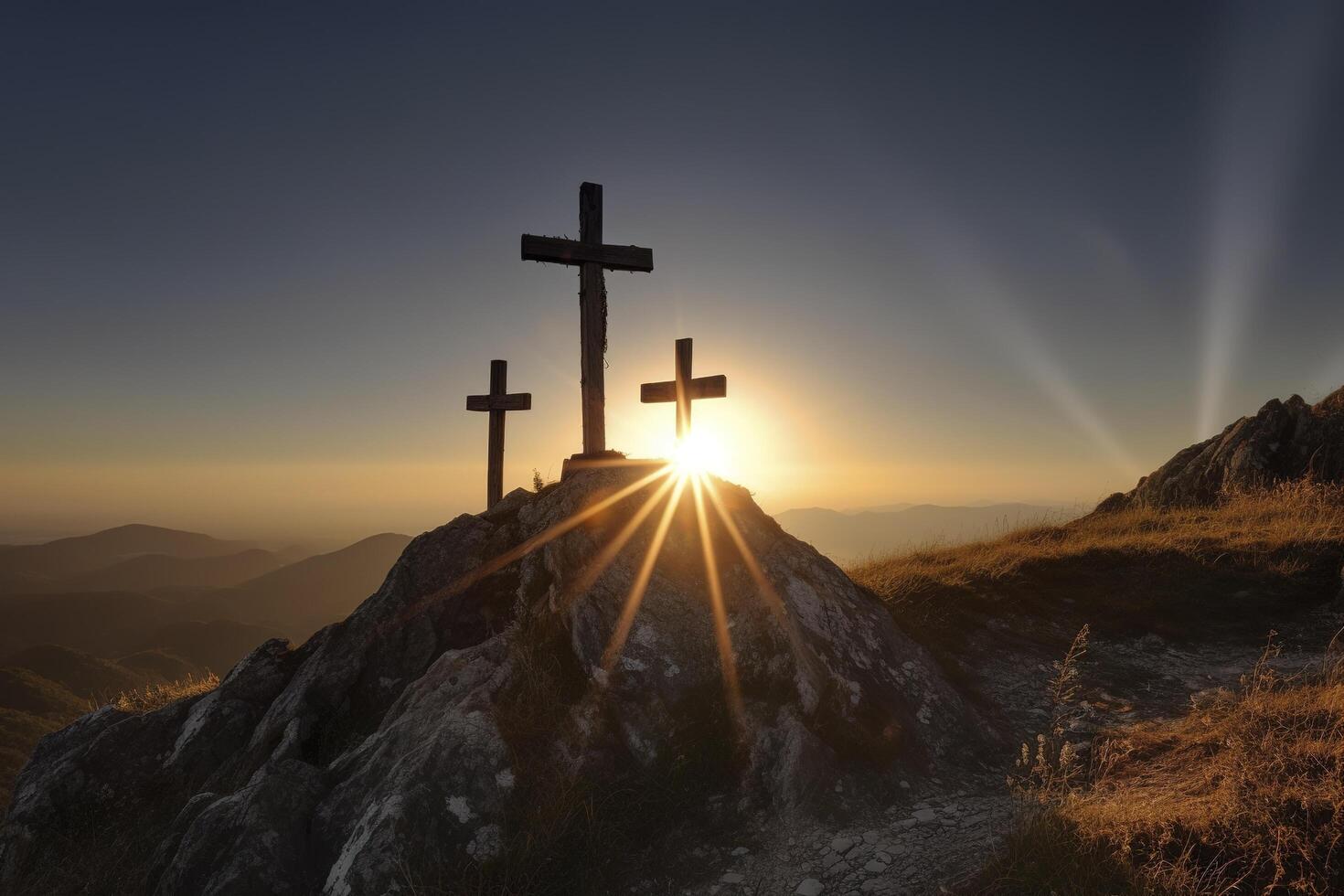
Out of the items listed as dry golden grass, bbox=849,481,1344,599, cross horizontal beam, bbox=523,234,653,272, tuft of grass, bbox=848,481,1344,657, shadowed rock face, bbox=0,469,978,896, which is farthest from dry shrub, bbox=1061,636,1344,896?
cross horizontal beam, bbox=523,234,653,272

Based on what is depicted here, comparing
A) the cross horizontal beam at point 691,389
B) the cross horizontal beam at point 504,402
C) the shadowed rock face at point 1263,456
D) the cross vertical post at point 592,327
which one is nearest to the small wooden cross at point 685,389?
the cross horizontal beam at point 691,389

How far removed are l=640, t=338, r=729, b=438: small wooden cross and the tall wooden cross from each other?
4.33ft

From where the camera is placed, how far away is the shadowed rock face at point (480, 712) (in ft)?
17.8

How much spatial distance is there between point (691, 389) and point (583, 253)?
8.99 ft

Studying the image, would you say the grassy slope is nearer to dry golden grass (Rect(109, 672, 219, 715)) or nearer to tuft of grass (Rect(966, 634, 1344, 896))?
tuft of grass (Rect(966, 634, 1344, 896))

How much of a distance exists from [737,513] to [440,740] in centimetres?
461

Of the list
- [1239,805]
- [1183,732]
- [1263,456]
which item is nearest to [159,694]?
[1239,805]

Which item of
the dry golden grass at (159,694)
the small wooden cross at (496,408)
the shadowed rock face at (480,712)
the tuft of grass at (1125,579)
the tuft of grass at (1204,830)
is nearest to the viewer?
the tuft of grass at (1204,830)

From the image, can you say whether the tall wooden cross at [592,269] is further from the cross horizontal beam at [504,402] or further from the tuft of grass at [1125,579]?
the cross horizontal beam at [504,402]

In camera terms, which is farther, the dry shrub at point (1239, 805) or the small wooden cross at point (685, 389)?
the small wooden cross at point (685, 389)

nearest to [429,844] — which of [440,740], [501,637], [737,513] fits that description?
[440,740]

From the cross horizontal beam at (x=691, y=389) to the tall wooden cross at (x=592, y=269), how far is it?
4.02 ft

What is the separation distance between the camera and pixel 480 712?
598cm

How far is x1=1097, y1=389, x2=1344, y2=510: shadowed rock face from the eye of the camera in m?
16.8
